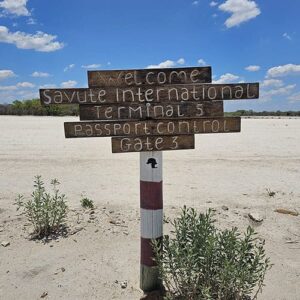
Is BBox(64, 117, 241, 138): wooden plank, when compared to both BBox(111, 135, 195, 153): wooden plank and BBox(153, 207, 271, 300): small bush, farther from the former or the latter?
BBox(153, 207, 271, 300): small bush

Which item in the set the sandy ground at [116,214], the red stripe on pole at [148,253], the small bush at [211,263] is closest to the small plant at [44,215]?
the sandy ground at [116,214]

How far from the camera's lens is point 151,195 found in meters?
3.45

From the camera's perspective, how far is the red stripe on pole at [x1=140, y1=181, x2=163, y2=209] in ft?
11.3

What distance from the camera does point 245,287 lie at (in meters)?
3.21

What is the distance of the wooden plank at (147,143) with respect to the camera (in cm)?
330

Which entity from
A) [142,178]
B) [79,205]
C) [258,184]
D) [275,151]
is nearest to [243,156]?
[275,151]

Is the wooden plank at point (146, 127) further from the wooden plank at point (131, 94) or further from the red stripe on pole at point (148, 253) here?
the red stripe on pole at point (148, 253)

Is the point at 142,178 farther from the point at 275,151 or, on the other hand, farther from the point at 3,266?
the point at 275,151

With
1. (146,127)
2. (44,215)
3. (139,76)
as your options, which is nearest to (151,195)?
(146,127)

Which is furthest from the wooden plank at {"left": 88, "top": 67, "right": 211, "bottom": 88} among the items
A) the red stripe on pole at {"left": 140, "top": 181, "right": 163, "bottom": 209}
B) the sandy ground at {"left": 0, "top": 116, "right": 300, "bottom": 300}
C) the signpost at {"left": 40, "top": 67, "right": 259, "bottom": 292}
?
the sandy ground at {"left": 0, "top": 116, "right": 300, "bottom": 300}

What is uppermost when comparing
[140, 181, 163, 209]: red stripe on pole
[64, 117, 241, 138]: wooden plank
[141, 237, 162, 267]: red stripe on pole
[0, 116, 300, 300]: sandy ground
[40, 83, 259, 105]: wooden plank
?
[40, 83, 259, 105]: wooden plank

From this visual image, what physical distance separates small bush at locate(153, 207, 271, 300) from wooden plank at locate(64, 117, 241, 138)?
0.81m

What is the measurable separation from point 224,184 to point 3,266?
5.26 meters

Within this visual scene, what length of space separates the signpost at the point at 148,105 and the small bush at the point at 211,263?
82 cm
